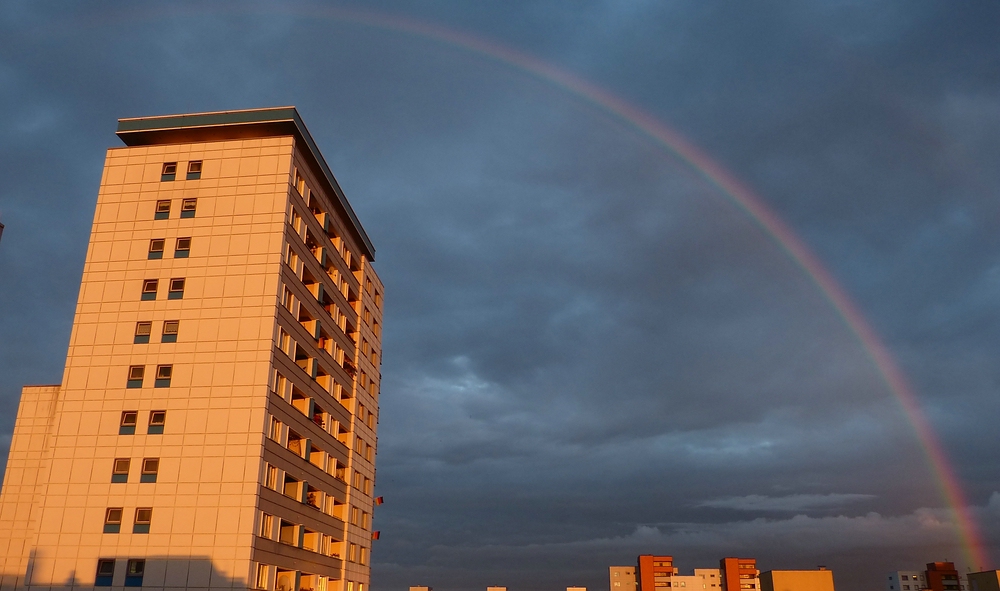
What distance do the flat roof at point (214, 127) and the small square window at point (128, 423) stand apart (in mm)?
24621

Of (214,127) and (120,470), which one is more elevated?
(214,127)

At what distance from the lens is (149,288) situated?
215 ft

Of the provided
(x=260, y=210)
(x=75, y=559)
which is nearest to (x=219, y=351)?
(x=260, y=210)

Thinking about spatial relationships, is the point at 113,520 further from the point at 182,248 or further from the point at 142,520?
the point at 182,248

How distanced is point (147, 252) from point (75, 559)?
2416 centimetres

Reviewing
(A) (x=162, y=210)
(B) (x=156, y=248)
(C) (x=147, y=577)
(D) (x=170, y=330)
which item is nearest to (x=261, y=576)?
(C) (x=147, y=577)

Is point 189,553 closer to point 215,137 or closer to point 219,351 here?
point 219,351

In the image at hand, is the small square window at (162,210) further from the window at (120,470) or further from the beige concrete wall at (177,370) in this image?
the window at (120,470)

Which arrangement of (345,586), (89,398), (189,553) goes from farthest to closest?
1. (345,586)
2. (89,398)
3. (189,553)

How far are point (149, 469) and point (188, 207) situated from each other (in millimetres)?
21900

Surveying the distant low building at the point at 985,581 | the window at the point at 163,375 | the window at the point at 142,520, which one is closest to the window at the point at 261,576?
the window at the point at 142,520

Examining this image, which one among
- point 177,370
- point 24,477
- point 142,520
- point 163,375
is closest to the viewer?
point 142,520

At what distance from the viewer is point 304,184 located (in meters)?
71.8

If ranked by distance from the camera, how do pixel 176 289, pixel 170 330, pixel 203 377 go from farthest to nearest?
pixel 176 289, pixel 170 330, pixel 203 377
